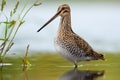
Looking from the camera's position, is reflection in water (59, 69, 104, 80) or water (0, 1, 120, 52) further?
water (0, 1, 120, 52)

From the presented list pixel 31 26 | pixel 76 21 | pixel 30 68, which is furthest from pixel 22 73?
pixel 76 21

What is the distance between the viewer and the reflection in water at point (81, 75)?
9.45 meters

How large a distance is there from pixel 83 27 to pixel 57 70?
719 centimetres

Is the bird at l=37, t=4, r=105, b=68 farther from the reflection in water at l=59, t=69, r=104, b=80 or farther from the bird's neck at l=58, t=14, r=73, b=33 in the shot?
the reflection in water at l=59, t=69, r=104, b=80

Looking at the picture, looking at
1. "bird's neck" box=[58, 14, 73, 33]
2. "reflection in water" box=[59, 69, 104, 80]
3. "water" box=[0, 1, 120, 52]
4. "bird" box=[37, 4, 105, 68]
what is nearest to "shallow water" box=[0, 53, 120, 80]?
"reflection in water" box=[59, 69, 104, 80]

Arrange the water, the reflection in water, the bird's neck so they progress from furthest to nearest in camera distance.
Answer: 1. the water
2. the bird's neck
3. the reflection in water

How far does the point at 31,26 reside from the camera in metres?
17.2

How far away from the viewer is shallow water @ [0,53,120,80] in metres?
9.55

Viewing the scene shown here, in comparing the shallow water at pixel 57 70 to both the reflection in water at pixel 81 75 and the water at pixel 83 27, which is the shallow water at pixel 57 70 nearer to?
the reflection in water at pixel 81 75

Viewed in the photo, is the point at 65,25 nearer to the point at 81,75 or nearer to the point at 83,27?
the point at 81,75

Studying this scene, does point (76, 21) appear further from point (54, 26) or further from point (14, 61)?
point (14, 61)

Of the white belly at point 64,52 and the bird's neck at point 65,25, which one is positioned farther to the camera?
the bird's neck at point 65,25

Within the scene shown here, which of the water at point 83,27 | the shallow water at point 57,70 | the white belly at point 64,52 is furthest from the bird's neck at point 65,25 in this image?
the water at point 83,27

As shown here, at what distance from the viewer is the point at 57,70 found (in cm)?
1029
